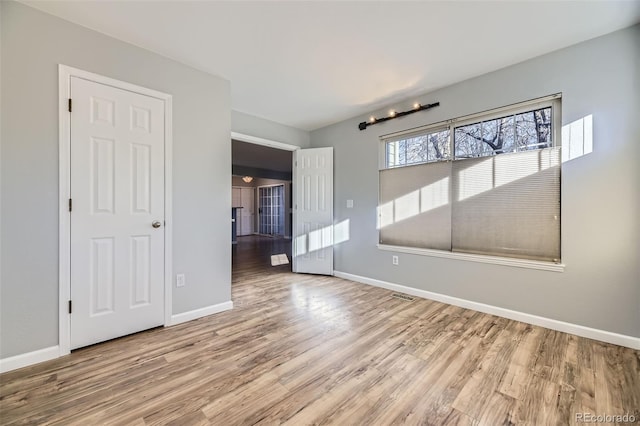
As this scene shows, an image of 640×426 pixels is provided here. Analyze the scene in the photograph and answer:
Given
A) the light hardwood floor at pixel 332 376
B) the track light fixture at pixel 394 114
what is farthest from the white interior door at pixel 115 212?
the track light fixture at pixel 394 114

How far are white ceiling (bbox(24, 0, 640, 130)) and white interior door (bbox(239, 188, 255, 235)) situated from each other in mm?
8897

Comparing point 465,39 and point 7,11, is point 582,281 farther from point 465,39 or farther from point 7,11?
point 7,11

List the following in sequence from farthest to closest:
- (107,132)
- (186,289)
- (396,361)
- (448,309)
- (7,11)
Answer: (448,309) < (186,289) < (107,132) < (396,361) < (7,11)

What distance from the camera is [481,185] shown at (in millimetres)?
2814

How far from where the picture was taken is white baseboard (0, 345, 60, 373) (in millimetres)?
1742

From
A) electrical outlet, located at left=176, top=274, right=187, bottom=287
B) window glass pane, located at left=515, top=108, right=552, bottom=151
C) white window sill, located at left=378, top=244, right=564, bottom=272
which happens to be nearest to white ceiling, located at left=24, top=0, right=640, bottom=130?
window glass pane, located at left=515, top=108, right=552, bottom=151

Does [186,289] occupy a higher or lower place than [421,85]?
lower

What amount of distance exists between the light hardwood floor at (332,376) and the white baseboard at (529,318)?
7 centimetres

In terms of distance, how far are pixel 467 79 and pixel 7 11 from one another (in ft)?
13.0

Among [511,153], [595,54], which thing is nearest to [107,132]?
[511,153]

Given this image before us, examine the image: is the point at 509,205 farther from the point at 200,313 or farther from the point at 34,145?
the point at 34,145

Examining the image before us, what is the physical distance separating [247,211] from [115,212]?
963cm

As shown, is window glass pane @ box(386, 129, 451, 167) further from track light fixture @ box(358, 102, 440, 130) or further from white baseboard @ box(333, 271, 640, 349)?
white baseboard @ box(333, 271, 640, 349)

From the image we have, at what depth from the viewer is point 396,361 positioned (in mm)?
1889
